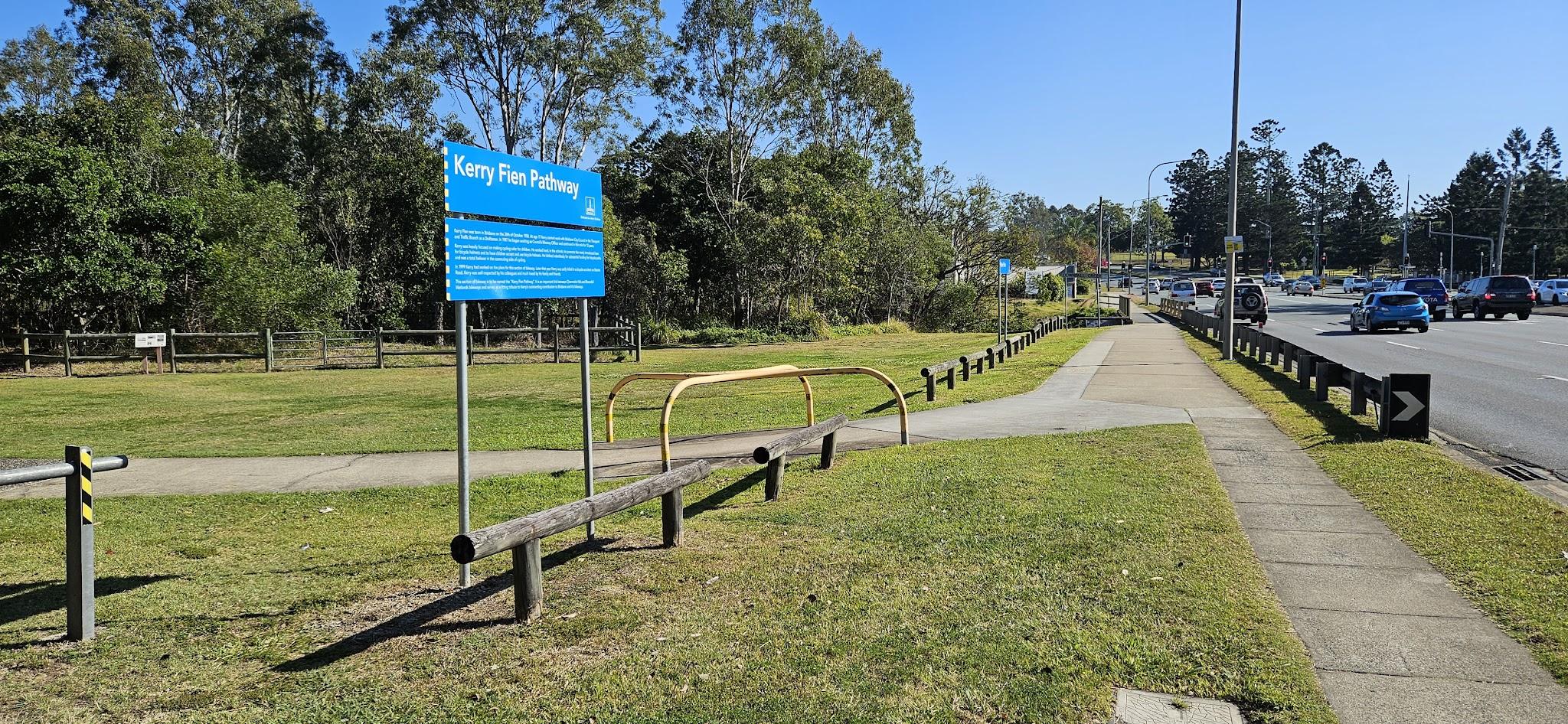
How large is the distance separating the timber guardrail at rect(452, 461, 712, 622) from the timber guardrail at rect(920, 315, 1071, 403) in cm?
932

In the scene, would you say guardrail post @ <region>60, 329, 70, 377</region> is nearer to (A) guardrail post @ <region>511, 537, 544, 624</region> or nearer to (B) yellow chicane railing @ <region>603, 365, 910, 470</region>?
(B) yellow chicane railing @ <region>603, 365, 910, 470</region>

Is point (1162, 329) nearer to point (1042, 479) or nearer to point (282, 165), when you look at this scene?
point (1042, 479)

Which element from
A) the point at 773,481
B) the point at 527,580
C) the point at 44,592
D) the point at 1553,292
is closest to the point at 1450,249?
the point at 1553,292

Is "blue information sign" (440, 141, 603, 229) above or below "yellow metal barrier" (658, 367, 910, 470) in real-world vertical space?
above

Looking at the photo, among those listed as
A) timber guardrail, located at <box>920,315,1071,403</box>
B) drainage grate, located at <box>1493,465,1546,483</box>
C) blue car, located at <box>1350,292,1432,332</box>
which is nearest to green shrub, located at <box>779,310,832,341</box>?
timber guardrail, located at <box>920,315,1071,403</box>

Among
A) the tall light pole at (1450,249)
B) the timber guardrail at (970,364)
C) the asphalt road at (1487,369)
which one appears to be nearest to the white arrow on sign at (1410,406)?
the asphalt road at (1487,369)

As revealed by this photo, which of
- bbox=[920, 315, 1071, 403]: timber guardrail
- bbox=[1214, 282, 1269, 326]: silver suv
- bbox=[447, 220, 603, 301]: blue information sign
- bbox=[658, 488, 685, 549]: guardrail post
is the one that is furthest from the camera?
bbox=[1214, 282, 1269, 326]: silver suv

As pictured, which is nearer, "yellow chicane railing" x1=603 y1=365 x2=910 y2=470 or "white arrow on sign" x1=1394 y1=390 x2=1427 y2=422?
"yellow chicane railing" x1=603 y1=365 x2=910 y2=470

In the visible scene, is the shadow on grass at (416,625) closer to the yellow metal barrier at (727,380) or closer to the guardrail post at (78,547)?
the guardrail post at (78,547)

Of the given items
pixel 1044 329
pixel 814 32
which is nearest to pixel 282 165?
pixel 814 32

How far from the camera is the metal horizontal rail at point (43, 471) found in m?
4.33

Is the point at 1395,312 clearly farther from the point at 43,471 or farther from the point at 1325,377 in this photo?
the point at 43,471

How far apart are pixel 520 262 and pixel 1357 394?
10246 mm

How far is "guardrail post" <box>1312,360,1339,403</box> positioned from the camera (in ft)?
40.9
